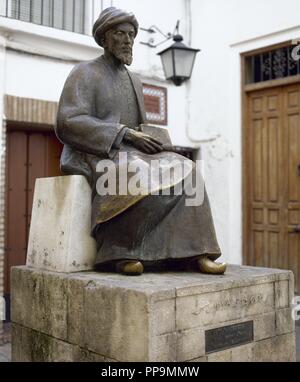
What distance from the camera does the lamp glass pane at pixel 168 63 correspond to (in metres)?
6.54

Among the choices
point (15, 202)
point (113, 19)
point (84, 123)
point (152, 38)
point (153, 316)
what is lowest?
point (153, 316)

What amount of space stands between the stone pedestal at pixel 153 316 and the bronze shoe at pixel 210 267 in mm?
70

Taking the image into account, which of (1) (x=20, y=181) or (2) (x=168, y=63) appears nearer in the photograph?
(1) (x=20, y=181)

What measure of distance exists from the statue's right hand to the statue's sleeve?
0.16 ft

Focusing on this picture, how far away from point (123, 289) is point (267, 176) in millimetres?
4524

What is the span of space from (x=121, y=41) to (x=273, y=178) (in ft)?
13.0

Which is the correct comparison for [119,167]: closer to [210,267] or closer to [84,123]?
[84,123]

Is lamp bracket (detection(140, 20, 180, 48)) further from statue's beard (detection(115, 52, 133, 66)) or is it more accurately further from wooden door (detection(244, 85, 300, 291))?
statue's beard (detection(115, 52, 133, 66))

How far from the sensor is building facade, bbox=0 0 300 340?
230 inches

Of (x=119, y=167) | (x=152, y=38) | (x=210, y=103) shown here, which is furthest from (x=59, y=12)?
(x=119, y=167)

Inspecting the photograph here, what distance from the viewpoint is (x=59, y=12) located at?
21.0 feet

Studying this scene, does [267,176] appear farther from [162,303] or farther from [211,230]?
[162,303]

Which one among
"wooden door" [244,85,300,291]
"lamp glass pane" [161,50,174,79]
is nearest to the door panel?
"lamp glass pane" [161,50,174,79]
